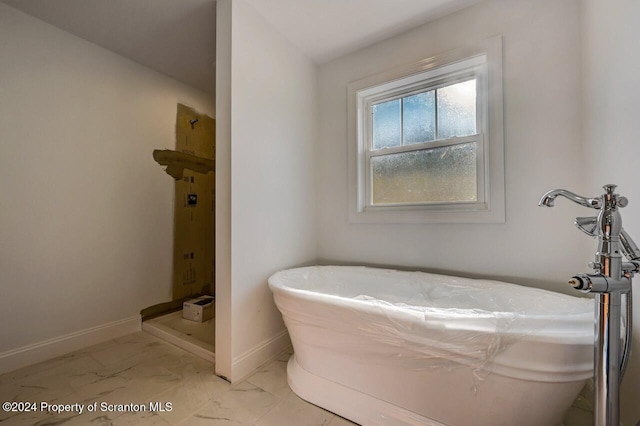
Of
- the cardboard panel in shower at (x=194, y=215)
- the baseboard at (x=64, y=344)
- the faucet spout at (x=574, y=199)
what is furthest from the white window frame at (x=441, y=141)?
the baseboard at (x=64, y=344)

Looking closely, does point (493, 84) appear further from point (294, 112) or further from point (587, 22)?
point (294, 112)

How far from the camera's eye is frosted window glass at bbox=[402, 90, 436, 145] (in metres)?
1.81

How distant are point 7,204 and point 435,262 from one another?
2.83 m

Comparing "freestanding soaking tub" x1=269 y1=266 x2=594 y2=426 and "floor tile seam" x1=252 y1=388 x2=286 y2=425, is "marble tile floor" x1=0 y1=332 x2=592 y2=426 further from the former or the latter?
"freestanding soaking tub" x1=269 y1=266 x2=594 y2=426

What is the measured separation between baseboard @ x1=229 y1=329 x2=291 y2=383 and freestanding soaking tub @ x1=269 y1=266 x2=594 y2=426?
251 mm

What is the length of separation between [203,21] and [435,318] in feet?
7.59

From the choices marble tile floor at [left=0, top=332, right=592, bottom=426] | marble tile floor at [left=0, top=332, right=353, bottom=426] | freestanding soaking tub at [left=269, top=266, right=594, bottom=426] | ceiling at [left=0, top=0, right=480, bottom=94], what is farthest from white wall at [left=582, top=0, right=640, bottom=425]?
marble tile floor at [left=0, top=332, right=353, bottom=426]

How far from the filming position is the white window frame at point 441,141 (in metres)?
1.51

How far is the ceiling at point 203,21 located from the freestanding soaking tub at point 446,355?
1.76m

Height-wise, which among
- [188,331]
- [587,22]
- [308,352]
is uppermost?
[587,22]

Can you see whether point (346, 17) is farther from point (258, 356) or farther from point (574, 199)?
point (258, 356)

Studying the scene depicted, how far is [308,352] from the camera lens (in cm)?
132

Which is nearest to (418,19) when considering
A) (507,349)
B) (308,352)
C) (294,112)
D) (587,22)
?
A: (587,22)

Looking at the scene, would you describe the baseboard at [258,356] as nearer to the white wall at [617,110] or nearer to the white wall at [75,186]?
the white wall at [75,186]
